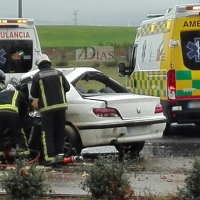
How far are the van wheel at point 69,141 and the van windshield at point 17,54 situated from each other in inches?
271

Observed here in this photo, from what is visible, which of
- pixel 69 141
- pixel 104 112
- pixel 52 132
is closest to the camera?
pixel 52 132

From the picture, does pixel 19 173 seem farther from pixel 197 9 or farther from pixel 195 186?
pixel 197 9

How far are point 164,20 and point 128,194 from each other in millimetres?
7068

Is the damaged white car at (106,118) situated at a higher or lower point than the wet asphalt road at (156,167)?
higher

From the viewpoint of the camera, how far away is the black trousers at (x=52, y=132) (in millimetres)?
9695

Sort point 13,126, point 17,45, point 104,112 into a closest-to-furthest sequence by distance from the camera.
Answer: point 13,126, point 104,112, point 17,45

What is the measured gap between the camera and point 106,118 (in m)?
10.2

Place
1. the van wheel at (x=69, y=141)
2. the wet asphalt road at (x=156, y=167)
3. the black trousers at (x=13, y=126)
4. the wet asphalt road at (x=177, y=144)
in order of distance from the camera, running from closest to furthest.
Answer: the wet asphalt road at (x=156, y=167) < the black trousers at (x=13, y=126) < the van wheel at (x=69, y=141) < the wet asphalt road at (x=177, y=144)

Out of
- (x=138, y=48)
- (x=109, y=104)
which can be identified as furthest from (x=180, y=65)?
(x=109, y=104)

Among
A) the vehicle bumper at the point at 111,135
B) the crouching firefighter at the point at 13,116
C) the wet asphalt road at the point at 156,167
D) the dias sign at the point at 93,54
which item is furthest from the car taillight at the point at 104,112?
the dias sign at the point at 93,54

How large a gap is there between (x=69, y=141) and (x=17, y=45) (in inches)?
284

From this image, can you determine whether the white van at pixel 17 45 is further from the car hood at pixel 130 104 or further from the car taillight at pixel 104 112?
the car taillight at pixel 104 112

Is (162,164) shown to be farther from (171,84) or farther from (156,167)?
(171,84)

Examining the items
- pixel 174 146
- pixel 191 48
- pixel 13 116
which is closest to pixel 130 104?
pixel 13 116
